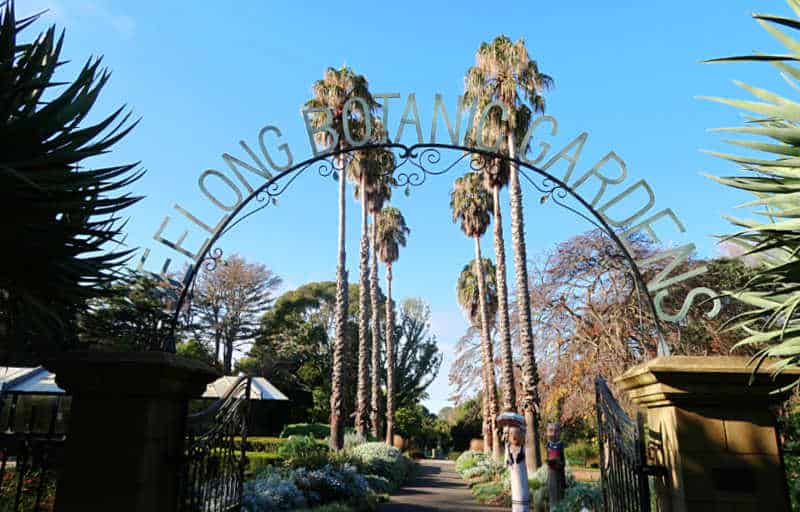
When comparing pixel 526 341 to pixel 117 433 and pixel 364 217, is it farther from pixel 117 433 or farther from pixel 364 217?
pixel 117 433

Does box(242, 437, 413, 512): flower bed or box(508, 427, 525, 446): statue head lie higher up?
box(508, 427, 525, 446): statue head

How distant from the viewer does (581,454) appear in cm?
2758

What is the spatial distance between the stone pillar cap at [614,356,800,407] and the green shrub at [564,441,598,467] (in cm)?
2490

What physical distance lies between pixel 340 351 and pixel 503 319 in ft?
19.8

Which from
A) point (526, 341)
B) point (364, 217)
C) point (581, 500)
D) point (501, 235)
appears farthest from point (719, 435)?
→ point (364, 217)

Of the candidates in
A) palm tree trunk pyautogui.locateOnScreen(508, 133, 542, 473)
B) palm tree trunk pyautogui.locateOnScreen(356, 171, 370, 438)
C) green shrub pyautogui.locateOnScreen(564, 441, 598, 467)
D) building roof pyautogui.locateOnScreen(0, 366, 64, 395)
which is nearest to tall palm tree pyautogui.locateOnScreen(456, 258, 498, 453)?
green shrub pyautogui.locateOnScreen(564, 441, 598, 467)

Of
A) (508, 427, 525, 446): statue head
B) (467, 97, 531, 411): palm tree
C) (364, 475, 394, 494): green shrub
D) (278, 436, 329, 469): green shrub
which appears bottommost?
(364, 475, 394, 494): green shrub

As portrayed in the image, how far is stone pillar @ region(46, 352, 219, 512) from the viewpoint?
165 inches

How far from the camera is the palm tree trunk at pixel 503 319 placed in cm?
1709

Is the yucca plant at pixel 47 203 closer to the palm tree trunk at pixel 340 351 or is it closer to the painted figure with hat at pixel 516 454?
the painted figure with hat at pixel 516 454

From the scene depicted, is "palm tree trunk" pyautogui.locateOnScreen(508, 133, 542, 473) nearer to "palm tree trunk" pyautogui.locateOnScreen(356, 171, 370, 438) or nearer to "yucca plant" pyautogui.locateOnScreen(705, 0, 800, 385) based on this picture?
"palm tree trunk" pyautogui.locateOnScreen(356, 171, 370, 438)

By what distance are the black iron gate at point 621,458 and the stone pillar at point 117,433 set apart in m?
3.53

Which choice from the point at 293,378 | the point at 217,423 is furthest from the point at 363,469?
the point at 293,378

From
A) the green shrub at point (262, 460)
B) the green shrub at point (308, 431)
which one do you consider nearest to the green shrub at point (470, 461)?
the green shrub at point (308, 431)
